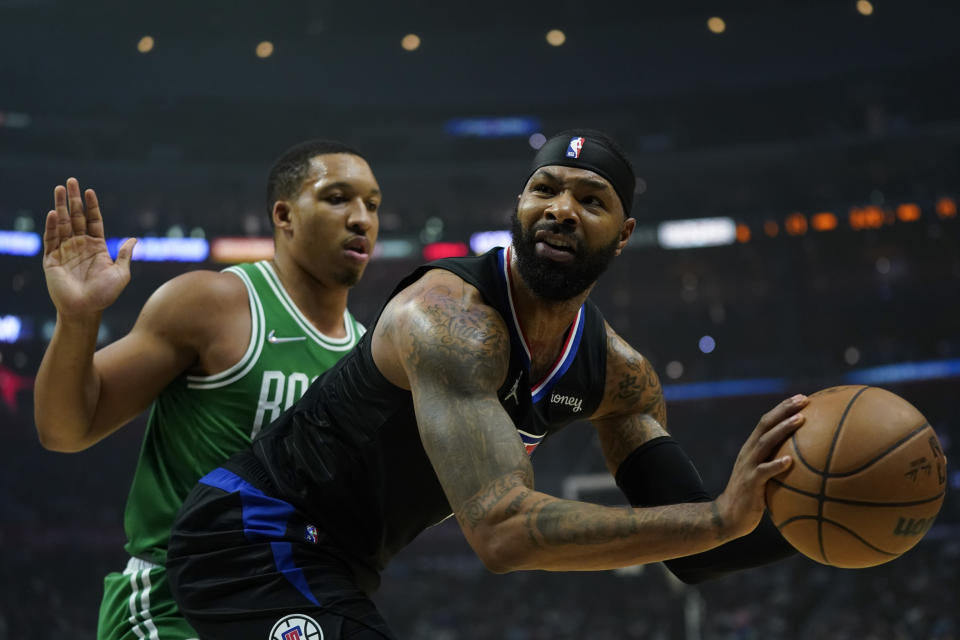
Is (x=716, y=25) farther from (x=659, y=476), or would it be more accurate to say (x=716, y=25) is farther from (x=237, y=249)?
(x=659, y=476)

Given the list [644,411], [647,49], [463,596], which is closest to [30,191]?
[463,596]

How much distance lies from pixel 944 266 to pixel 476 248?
11.6 meters

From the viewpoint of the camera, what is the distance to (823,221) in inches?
970

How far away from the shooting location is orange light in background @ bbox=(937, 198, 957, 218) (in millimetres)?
23484

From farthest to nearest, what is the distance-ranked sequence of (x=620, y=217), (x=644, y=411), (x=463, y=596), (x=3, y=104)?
(x=3, y=104) → (x=463, y=596) → (x=644, y=411) → (x=620, y=217)

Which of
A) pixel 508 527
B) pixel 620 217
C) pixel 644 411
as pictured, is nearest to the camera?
pixel 508 527

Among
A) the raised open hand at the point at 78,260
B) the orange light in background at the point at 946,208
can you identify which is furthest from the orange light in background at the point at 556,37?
the raised open hand at the point at 78,260

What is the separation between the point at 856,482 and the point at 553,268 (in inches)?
41.5

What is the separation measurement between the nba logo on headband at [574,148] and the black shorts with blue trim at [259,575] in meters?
1.40

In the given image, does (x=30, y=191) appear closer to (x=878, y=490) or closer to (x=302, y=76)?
(x=302, y=76)

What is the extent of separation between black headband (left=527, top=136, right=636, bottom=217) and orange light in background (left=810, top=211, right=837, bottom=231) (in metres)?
23.0

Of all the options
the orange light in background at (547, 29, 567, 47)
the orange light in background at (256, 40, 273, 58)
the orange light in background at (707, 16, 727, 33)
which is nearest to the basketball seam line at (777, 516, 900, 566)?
the orange light in background at (707, 16, 727, 33)

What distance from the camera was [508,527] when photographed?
2.40 m

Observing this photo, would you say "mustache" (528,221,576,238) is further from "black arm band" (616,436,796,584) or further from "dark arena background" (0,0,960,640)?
"dark arena background" (0,0,960,640)
